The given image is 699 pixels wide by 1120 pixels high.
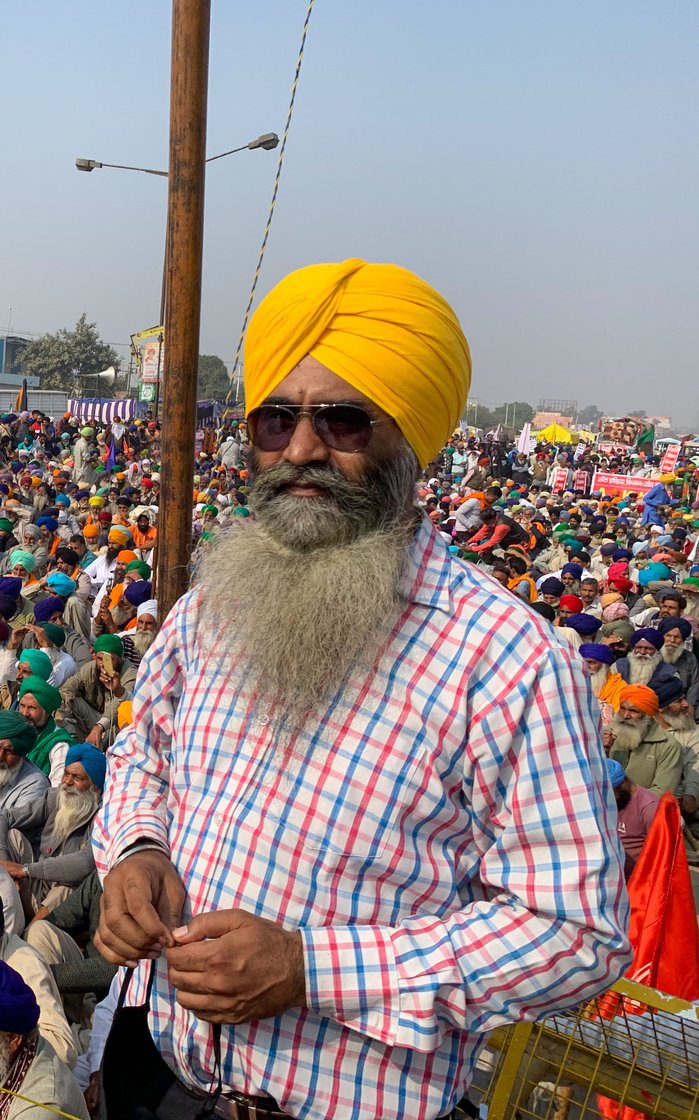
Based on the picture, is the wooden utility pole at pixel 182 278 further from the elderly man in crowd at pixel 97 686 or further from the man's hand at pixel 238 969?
A: the man's hand at pixel 238 969

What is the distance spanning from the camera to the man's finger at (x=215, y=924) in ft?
4.23

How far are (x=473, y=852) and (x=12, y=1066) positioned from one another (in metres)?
2.10

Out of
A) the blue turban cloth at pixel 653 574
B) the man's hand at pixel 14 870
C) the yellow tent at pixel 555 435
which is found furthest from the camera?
the yellow tent at pixel 555 435

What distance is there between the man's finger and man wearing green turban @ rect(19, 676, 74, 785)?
4.43 metres

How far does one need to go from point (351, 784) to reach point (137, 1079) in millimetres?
637

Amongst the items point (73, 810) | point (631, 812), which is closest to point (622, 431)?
point (631, 812)

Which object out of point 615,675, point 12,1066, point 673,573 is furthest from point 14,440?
point 12,1066

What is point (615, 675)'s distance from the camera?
7.20 metres

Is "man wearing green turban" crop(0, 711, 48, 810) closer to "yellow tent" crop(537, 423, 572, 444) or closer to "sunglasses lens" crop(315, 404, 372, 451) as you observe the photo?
"sunglasses lens" crop(315, 404, 372, 451)

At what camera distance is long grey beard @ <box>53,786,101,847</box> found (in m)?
4.93

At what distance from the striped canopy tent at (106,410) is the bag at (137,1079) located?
3143 centimetres

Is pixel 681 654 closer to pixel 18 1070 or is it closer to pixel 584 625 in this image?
pixel 584 625

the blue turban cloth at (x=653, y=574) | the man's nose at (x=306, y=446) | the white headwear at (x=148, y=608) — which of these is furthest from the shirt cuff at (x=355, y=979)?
the blue turban cloth at (x=653, y=574)

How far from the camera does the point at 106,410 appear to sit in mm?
32375
